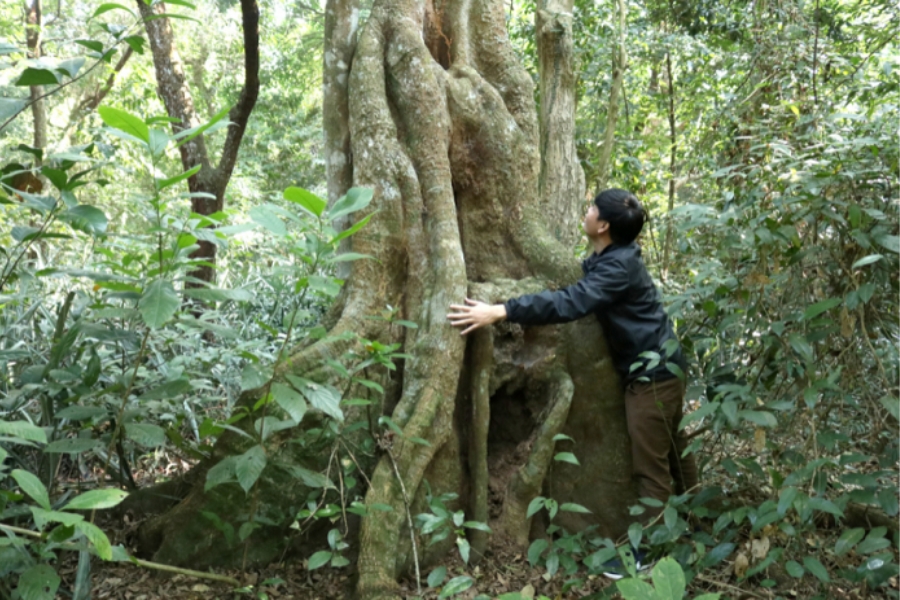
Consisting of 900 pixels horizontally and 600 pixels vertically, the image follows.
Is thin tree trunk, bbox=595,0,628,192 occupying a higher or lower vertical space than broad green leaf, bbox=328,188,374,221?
higher

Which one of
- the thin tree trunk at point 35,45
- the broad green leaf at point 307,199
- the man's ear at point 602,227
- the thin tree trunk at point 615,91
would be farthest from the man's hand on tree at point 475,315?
the thin tree trunk at point 35,45

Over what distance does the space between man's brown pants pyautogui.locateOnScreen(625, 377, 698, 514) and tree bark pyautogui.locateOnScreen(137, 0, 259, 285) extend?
3268mm

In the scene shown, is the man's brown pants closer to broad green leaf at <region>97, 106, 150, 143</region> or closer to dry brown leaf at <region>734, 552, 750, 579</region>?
dry brown leaf at <region>734, 552, 750, 579</region>

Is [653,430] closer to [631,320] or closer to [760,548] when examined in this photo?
[631,320]

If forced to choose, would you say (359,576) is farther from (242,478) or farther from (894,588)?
(894,588)

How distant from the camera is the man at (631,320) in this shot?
3129 millimetres

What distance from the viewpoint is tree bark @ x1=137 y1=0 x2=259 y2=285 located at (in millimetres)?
5012

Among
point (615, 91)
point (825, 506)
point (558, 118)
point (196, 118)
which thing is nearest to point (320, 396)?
point (825, 506)

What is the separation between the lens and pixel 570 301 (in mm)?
3098

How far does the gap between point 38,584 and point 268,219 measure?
47.3 inches

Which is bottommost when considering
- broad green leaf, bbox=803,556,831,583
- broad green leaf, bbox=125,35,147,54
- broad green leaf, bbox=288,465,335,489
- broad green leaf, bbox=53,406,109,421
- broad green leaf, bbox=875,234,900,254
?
broad green leaf, bbox=803,556,831,583

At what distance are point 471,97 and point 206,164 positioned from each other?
2.98 metres

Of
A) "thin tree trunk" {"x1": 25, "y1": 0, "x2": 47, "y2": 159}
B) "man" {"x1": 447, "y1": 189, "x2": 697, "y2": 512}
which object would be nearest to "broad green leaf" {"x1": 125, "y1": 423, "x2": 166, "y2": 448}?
"man" {"x1": 447, "y1": 189, "x2": 697, "y2": 512}

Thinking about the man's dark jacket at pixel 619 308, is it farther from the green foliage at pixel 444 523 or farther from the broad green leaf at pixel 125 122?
the broad green leaf at pixel 125 122
